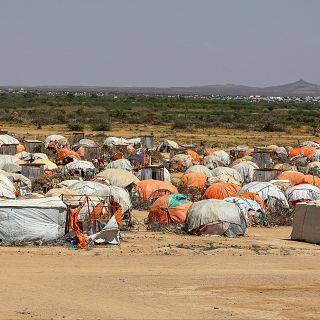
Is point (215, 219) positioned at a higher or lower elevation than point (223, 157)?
higher

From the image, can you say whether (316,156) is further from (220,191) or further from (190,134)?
(190,134)

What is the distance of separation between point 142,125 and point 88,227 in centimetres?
7783

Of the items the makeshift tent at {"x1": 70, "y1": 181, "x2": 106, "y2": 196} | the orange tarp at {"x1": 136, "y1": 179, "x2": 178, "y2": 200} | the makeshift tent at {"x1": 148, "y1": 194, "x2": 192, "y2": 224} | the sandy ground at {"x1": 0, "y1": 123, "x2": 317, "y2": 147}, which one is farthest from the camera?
the sandy ground at {"x1": 0, "y1": 123, "x2": 317, "y2": 147}

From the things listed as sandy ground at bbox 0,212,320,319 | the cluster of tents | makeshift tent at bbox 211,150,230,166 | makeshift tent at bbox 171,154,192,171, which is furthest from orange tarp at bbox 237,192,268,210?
makeshift tent at bbox 211,150,230,166

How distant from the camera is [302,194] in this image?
38594mm

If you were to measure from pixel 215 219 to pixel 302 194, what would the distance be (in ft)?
24.9

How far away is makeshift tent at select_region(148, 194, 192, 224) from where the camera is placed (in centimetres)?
Result: 3391

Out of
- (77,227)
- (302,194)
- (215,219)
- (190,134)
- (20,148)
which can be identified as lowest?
(190,134)

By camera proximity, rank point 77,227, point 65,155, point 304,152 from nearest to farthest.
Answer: point 77,227 → point 65,155 → point 304,152

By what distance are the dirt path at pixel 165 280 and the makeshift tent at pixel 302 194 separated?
6.28 m

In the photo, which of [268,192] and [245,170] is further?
[245,170]

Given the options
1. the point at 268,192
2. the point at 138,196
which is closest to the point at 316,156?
the point at 138,196

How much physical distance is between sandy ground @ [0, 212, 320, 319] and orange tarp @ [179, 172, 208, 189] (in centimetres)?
1100

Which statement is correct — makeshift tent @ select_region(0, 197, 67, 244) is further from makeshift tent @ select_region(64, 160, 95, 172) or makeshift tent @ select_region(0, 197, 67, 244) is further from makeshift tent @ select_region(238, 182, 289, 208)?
makeshift tent @ select_region(64, 160, 95, 172)
